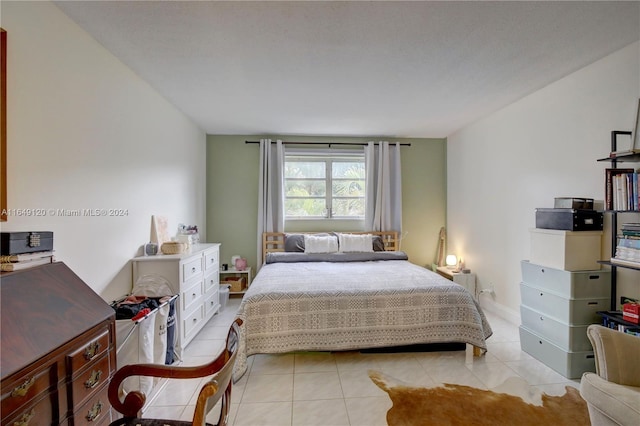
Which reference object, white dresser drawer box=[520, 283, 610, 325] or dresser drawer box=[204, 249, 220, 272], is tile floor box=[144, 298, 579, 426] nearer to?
white dresser drawer box=[520, 283, 610, 325]

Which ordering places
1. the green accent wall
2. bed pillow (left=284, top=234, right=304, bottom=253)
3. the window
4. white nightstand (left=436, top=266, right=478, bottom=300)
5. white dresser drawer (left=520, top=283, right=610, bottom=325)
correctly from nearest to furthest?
white dresser drawer (left=520, top=283, right=610, bottom=325) → white nightstand (left=436, top=266, right=478, bottom=300) → bed pillow (left=284, top=234, right=304, bottom=253) → the green accent wall → the window

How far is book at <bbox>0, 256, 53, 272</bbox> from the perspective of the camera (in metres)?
1.20

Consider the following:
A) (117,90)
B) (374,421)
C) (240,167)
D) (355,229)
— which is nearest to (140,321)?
(374,421)

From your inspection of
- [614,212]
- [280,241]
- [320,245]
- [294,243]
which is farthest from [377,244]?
[614,212]

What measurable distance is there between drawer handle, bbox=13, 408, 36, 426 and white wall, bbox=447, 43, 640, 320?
3.55m

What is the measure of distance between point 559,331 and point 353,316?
1672 mm

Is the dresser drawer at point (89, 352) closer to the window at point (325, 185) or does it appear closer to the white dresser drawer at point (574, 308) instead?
the white dresser drawer at point (574, 308)

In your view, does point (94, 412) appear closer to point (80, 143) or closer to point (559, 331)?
point (80, 143)

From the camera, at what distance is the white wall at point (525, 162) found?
2.35 metres

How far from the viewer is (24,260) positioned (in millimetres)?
1289

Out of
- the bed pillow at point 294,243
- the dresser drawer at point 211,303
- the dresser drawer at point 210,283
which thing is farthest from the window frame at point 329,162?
the dresser drawer at point 211,303

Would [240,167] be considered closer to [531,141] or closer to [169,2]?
[169,2]

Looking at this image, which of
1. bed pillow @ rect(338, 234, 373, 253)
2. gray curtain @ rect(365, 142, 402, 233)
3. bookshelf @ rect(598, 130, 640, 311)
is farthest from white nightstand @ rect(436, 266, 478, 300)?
bookshelf @ rect(598, 130, 640, 311)

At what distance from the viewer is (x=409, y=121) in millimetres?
3984
